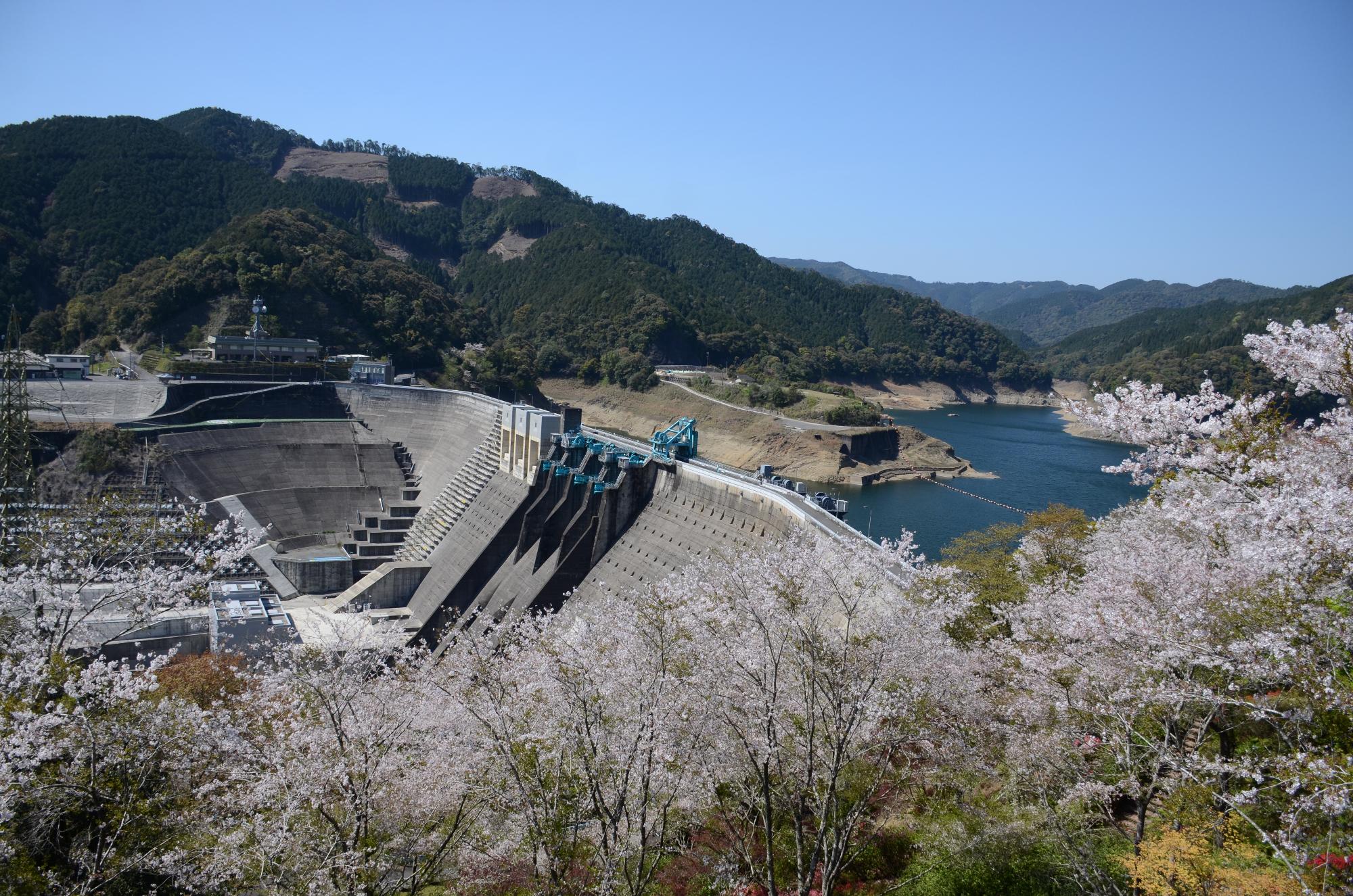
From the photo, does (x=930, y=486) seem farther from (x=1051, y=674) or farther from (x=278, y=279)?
(x=1051, y=674)

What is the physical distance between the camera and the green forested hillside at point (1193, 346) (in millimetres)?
87688

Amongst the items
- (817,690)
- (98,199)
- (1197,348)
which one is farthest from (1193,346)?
(98,199)

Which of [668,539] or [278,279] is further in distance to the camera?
[278,279]

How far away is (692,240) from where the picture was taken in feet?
542

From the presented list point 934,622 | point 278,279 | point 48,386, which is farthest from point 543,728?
point 278,279

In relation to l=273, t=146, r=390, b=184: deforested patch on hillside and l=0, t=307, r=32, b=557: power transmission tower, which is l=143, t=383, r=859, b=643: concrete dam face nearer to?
l=0, t=307, r=32, b=557: power transmission tower

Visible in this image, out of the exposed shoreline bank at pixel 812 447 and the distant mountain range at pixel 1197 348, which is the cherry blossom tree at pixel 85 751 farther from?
the exposed shoreline bank at pixel 812 447

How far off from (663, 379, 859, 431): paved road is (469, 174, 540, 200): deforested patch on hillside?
79826 mm

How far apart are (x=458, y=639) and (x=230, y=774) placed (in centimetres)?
312

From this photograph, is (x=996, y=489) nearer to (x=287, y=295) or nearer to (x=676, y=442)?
(x=676, y=442)

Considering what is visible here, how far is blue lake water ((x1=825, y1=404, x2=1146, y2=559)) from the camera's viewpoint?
51.0 metres

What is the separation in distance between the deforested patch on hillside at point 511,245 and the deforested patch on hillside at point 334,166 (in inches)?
1084

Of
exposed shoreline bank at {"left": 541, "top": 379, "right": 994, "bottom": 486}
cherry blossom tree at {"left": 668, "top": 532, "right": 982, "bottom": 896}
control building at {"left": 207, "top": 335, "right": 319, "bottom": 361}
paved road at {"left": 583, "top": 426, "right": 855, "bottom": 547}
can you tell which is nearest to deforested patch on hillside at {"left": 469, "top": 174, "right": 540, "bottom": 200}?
exposed shoreline bank at {"left": 541, "top": 379, "right": 994, "bottom": 486}

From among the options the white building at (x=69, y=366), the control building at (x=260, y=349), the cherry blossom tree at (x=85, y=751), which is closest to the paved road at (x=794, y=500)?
the cherry blossom tree at (x=85, y=751)
